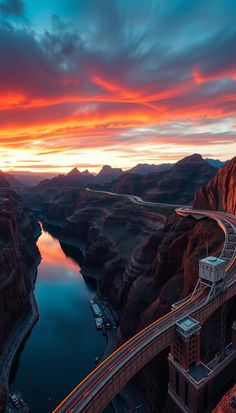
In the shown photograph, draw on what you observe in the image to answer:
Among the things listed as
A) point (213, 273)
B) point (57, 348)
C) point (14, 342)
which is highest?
point (213, 273)

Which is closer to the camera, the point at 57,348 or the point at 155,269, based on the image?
the point at 57,348

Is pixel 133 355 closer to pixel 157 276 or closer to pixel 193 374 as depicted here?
pixel 193 374

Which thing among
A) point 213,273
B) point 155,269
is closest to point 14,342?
point 155,269

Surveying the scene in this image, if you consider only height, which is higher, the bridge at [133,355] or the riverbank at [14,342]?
the bridge at [133,355]

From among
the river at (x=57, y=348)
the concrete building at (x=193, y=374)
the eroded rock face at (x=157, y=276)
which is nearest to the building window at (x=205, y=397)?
the concrete building at (x=193, y=374)

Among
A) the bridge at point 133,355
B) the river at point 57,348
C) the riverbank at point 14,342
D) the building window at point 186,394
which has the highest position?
the bridge at point 133,355

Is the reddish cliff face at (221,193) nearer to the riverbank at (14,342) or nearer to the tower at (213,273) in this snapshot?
the tower at (213,273)

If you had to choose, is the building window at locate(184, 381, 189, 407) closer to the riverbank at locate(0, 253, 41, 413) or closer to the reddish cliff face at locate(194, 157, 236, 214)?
the riverbank at locate(0, 253, 41, 413)
